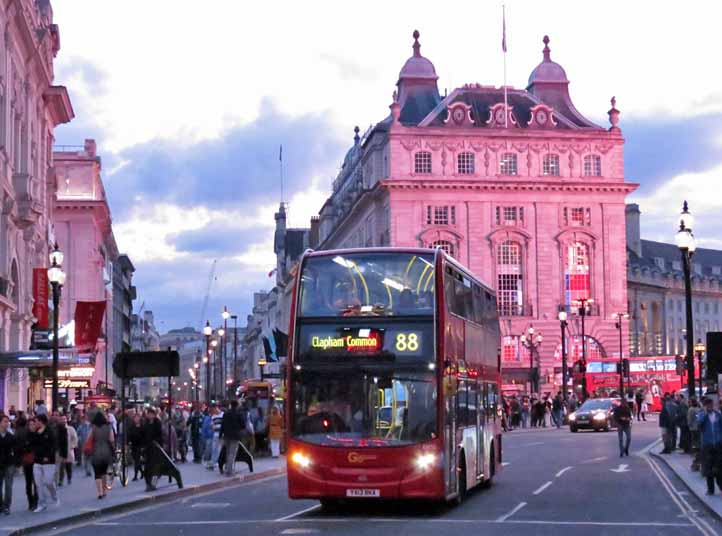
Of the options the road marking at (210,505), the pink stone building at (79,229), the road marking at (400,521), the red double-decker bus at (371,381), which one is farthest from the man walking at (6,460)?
the pink stone building at (79,229)

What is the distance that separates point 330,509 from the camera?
23.6 m

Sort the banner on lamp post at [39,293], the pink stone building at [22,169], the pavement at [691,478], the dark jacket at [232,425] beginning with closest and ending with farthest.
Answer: the pavement at [691,478]
the dark jacket at [232,425]
the pink stone building at [22,169]
the banner on lamp post at [39,293]

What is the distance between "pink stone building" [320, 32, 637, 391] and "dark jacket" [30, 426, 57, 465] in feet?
263

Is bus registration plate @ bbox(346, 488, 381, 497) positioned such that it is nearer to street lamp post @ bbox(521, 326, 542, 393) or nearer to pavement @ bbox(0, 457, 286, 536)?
pavement @ bbox(0, 457, 286, 536)

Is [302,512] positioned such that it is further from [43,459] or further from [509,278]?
[509,278]

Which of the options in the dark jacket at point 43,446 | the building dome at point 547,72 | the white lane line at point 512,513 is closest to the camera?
the white lane line at point 512,513

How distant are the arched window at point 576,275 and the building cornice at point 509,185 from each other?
195 inches

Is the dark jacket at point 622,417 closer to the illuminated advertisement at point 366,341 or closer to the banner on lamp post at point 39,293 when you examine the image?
the illuminated advertisement at point 366,341

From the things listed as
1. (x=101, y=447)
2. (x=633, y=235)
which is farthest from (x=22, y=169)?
(x=633, y=235)

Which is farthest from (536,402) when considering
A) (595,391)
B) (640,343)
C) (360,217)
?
(640,343)

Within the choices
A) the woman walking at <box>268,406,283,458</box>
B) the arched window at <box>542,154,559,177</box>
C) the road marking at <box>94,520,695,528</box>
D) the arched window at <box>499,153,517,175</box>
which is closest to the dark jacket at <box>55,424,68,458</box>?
the road marking at <box>94,520,695,528</box>

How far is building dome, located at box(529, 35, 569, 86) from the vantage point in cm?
11181

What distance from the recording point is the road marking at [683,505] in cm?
1978

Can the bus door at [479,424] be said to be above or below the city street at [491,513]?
above
